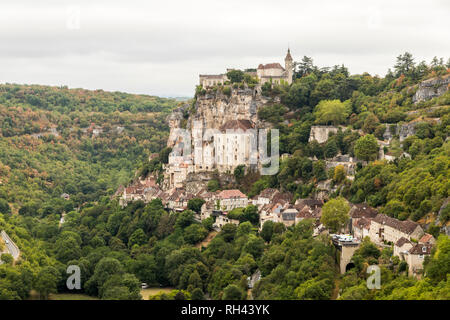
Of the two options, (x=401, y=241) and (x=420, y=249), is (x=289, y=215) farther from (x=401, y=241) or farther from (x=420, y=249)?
(x=420, y=249)

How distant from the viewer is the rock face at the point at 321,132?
67.2m

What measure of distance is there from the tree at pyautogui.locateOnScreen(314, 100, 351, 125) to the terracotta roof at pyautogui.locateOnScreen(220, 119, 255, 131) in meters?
7.24

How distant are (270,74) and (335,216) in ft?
116

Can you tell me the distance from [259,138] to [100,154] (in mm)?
53159

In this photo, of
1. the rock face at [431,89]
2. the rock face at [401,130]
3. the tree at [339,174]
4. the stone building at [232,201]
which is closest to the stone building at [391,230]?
the tree at [339,174]

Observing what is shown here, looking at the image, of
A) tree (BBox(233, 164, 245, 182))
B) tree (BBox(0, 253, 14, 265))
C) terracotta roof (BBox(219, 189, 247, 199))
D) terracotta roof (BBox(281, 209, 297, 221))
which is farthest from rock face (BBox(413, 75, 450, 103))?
tree (BBox(0, 253, 14, 265))

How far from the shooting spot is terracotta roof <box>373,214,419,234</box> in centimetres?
4238

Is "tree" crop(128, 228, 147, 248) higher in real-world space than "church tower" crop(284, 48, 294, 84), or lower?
lower

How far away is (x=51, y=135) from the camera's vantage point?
383ft

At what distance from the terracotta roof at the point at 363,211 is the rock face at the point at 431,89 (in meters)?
20.6

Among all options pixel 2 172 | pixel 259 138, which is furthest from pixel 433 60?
pixel 2 172

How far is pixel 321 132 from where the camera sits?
222 ft

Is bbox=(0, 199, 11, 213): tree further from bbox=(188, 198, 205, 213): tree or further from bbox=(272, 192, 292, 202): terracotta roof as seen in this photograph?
bbox=(272, 192, 292, 202): terracotta roof
